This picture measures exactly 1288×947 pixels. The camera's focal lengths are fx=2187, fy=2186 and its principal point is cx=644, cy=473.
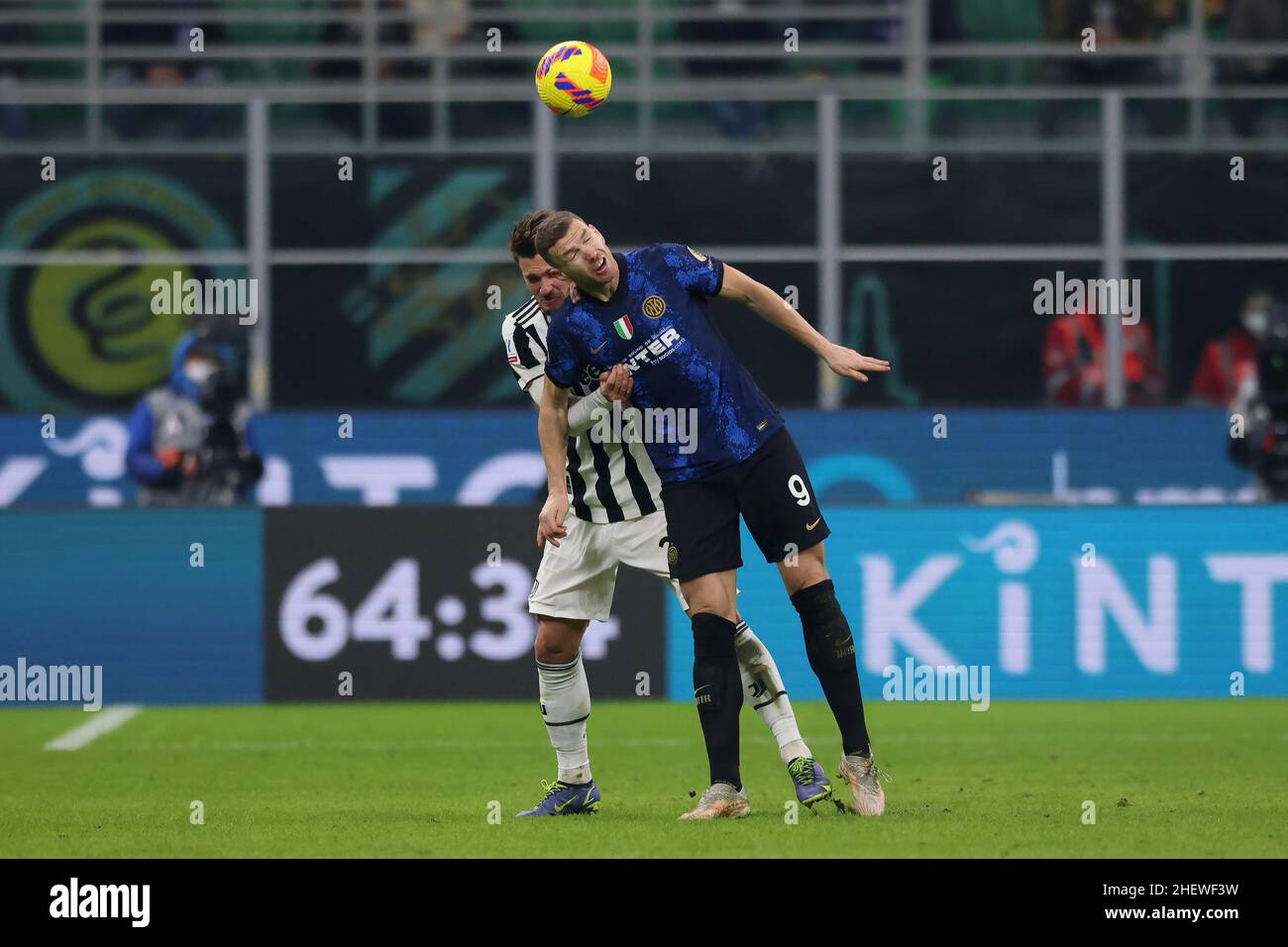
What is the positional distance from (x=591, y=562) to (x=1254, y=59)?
11.3 meters

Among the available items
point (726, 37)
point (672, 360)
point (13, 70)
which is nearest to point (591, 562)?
point (672, 360)

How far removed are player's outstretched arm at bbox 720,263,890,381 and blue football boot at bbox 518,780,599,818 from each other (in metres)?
1.76

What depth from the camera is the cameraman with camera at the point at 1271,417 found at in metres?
14.2

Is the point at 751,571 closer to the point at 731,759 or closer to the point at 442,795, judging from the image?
the point at 442,795

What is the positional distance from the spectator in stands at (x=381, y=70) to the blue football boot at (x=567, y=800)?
9915 millimetres

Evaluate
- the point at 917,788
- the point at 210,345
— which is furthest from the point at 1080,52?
the point at 917,788

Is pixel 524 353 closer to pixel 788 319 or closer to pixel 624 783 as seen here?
pixel 788 319

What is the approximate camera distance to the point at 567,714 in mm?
7758

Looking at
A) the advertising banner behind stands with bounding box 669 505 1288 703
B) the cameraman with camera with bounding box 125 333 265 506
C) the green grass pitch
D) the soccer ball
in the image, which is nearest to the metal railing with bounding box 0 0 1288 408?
the cameraman with camera with bounding box 125 333 265 506

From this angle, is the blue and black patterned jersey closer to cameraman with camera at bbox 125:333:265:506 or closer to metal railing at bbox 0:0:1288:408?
cameraman with camera at bbox 125:333:265:506

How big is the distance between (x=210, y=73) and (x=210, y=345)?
348cm
